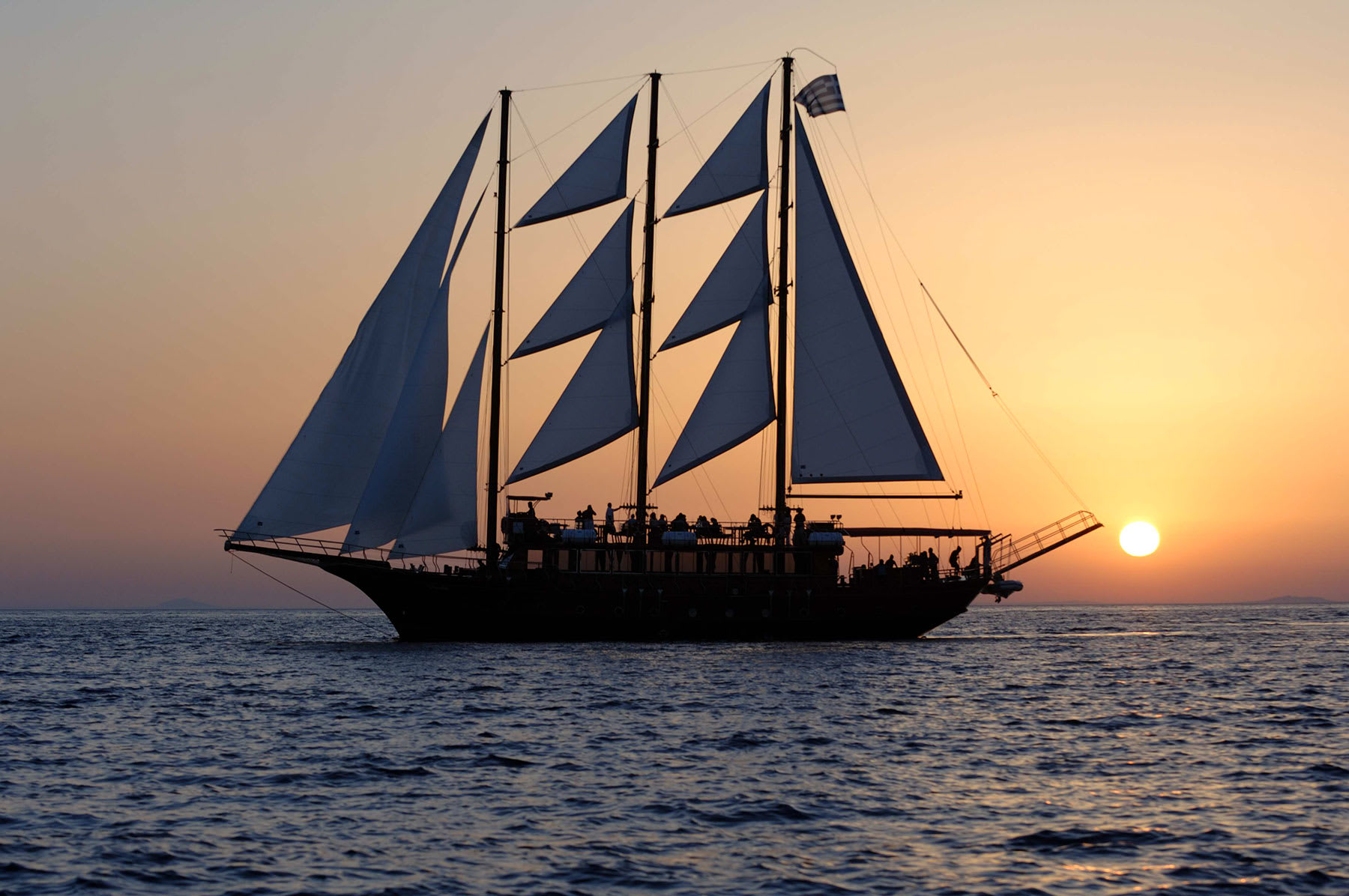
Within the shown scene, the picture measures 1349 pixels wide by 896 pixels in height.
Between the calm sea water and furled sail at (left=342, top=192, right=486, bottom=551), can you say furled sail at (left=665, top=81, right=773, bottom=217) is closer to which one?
furled sail at (left=342, top=192, right=486, bottom=551)

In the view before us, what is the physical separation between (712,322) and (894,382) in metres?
8.01

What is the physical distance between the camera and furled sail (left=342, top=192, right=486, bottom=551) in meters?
48.0

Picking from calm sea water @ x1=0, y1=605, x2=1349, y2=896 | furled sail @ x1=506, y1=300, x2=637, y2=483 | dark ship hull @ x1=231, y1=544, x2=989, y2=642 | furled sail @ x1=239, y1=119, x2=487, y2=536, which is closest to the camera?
calm sea water @ x1=0, y1=605, x2=1349, y2=896

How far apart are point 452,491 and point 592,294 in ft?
33.9

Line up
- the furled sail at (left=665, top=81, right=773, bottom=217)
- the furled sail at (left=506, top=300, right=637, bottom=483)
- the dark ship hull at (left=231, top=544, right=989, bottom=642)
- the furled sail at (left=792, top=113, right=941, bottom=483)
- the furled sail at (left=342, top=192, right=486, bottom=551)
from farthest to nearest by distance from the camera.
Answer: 1. the furled sail at (left=665, top=81, right=773, bottom=217)
2. the furled sail at (left=792, top=113, right=941, bottom=483)
3. the furled sail at (left=506, top=300, right=637, bottom=483)
4. the dark ship hull at (left=231, top=544, right=989, bottom=642)
5. the furled sail at (left=342, top=192, right=486, bottom=551)

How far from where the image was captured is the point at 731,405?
178ft

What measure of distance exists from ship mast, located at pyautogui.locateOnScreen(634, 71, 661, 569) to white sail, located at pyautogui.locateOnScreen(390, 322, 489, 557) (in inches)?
341

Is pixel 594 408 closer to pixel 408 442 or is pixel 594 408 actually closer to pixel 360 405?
pixel 408 442

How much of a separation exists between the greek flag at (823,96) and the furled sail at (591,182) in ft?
29.3

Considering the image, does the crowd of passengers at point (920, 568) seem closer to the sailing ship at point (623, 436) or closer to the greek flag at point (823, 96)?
the sailing ship at point (623, 436)

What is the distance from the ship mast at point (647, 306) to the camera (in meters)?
56.7

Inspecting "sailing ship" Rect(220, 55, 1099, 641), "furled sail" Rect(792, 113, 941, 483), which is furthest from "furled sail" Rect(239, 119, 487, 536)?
"furled sail" Rect(792, 113, 941, 483)

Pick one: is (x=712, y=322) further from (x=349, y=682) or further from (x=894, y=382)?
(x=349, y=682)

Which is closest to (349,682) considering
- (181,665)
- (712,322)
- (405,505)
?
(405,505)
